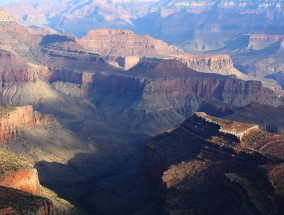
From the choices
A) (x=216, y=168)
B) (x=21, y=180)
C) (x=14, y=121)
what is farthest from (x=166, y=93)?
(x=21, y=180)

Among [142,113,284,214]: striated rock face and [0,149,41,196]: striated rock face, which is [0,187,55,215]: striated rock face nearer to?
[0,149,41,196]: striated rock face

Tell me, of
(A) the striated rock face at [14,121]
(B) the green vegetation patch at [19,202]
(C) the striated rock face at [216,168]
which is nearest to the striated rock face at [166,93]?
(A) the striated rock face at [14,121]

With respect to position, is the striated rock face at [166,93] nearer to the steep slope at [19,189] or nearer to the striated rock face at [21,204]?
the steep slope at [19,189]

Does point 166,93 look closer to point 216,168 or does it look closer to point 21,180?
point 216,168

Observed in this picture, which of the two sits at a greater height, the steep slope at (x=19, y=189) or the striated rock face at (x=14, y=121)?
the steep slope at (x=19, y=189)

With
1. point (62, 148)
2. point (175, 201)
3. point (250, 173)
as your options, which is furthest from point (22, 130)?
point (250, 173)

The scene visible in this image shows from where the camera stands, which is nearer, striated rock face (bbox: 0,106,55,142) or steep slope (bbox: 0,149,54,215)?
steep slope (bbox: 0,149,54,215)

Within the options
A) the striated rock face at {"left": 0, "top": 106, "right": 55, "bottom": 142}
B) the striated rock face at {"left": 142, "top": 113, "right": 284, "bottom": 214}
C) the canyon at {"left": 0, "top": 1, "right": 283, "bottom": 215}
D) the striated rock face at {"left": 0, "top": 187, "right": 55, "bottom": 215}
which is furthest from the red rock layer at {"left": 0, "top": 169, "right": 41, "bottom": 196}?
the striated rock face at {"left": 0, "top": 106, "right": 55, "bottom": 142}
